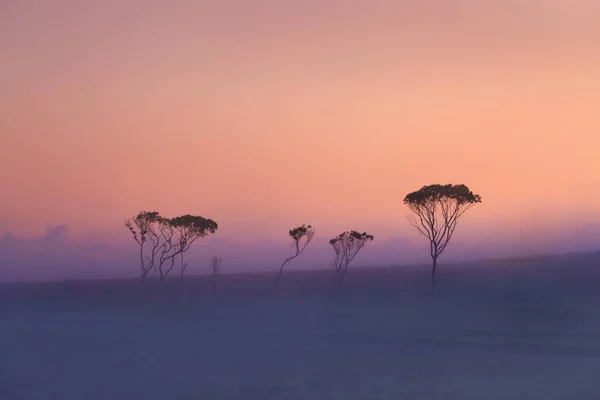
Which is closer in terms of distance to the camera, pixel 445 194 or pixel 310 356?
pixel 310 356

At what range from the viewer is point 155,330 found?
1623 inches

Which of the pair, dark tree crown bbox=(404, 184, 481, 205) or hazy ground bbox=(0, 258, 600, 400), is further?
dark tree crown bbox=(404, 184, 481, 205)

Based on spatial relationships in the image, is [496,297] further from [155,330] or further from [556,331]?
[155,330]

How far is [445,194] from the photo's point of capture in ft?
216

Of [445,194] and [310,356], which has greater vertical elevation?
[445,194]

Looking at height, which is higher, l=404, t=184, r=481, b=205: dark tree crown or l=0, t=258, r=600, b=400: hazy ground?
l=404, t=184, r=481, b=205: dark tree crown

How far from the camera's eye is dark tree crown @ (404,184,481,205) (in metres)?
65.4

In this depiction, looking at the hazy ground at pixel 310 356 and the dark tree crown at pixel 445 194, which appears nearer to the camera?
the hazy ground at pixel 310 356

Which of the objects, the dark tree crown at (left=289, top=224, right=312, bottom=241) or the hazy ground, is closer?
the hazy ground

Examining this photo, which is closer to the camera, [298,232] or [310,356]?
[310,356]

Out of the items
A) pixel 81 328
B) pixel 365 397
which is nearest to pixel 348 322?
pixel 81 328

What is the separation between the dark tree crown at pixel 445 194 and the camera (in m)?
65.4

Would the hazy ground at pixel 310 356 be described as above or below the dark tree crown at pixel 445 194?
below

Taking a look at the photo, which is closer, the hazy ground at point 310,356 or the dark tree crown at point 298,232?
the hazy ground at point 310,356
